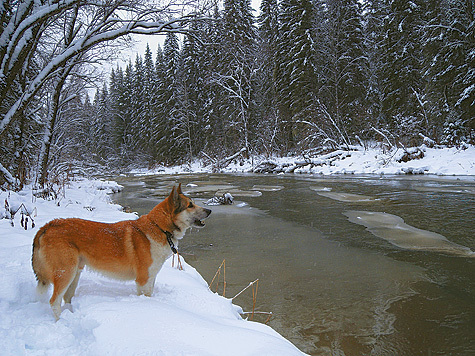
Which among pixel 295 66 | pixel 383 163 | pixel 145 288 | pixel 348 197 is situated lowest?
pixel 348 197

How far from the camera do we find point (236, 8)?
31.5 meters

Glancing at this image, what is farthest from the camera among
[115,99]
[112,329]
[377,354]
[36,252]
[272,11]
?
[115,99]

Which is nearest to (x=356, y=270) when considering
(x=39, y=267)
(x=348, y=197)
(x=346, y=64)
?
(x=39, y=267)

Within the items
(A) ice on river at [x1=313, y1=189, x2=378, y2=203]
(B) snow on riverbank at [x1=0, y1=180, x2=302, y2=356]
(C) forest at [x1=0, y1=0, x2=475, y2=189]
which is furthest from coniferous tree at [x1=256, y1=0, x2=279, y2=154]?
(B) snow on riverbank at [x1=0, y1=180, x2=302, y2=356]

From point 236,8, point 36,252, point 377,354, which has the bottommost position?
point 377,354

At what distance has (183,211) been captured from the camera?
9.72 feet

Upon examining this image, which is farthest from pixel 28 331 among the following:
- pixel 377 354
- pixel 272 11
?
pixel 272 11

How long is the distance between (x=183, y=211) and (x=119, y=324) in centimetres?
122

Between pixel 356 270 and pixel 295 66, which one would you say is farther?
pixel 295 66

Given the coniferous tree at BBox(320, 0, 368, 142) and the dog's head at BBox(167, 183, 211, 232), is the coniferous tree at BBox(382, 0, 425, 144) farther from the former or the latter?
the dog's head at BBox(167, 183, 211, 232)

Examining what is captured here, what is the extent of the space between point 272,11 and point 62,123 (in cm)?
3265

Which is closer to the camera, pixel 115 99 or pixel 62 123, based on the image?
pixel 62 123

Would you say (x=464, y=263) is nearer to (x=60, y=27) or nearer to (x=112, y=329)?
(x=112, y=329)

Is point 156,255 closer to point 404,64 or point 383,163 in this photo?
point 383,163
